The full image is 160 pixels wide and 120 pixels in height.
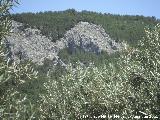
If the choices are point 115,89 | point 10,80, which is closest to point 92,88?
point 115,89

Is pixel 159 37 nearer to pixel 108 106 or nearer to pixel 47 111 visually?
pixel 108 106

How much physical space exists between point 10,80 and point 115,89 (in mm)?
10669

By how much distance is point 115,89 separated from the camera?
25172 millimetres

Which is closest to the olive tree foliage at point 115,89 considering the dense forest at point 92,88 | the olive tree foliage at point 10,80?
the dense forest at point 92,88

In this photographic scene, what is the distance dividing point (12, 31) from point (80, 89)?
15.7m

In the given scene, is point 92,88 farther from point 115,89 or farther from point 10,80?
point 10,80

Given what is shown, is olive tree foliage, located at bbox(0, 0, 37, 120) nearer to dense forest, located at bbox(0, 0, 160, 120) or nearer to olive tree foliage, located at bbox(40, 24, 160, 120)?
dense forest, located at bbox(0, 0, 160, 120)

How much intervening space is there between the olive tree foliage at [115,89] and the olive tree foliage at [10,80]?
7.29m

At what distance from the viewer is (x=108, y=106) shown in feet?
87.0

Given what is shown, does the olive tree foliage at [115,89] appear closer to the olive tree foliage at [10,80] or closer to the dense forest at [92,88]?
the dense forest at [92,88]

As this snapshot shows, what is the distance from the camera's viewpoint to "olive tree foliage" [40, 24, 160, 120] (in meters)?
21.5

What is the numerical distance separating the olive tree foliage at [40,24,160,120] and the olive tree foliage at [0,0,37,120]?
7.29 metres

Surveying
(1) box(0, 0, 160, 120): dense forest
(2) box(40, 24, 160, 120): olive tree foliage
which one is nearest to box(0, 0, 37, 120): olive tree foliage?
(1) box(0, 0, 160, 120): dense forest

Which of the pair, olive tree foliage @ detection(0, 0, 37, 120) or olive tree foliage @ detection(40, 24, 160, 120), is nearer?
olive tree foliage @ detection(0, 0, 37, 120)
